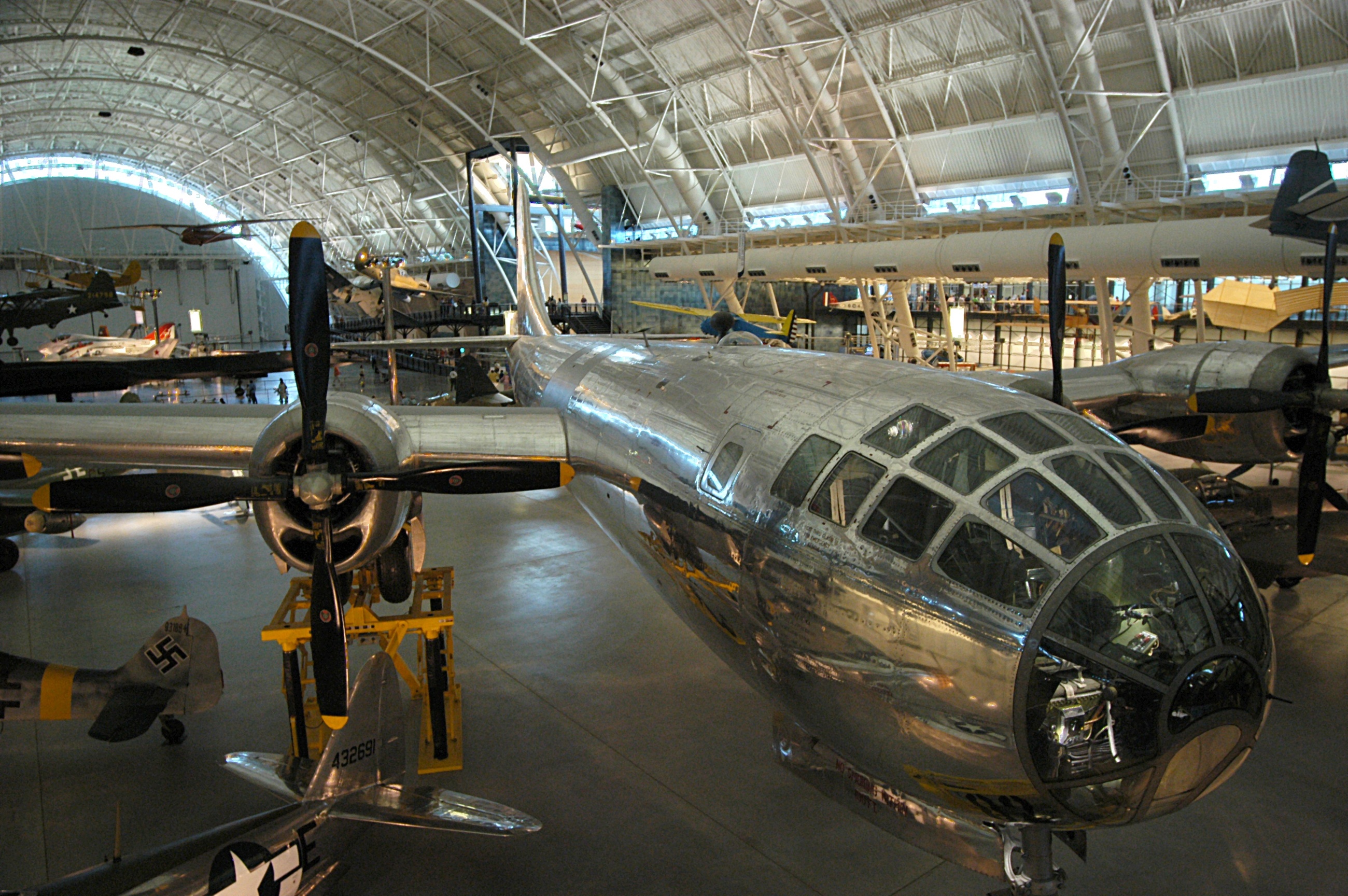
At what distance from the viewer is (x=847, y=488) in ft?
16.1

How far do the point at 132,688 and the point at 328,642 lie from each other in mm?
3462

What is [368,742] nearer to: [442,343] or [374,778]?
[374,778]

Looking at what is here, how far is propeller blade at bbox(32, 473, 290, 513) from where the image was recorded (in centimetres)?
621

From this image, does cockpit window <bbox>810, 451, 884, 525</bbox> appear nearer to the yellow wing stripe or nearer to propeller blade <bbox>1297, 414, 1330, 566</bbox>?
propeller blade <bbox>1297, 414, 1330, 566</bbox>

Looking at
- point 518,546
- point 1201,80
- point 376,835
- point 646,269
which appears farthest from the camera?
point 646,269

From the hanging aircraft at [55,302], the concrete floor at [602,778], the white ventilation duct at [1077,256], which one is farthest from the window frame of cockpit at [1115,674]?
the hanging aircraft at [55,302]

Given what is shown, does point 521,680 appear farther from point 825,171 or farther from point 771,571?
point 825,171

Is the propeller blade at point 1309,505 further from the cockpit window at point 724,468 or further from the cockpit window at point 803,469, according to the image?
the cockpit window at point 724,468

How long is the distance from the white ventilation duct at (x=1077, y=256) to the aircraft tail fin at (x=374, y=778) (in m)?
14.1

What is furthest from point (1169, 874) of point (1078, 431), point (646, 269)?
point (646, 269)

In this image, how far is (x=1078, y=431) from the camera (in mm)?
4930

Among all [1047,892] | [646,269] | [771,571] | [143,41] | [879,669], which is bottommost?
[1047,892]

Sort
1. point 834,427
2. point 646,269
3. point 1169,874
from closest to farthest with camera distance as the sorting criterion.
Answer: point 834,427 < point 1169,874 < point 646,269

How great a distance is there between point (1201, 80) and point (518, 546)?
991 inches
